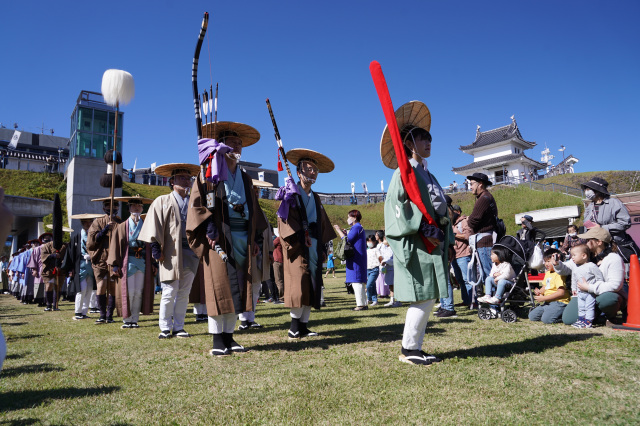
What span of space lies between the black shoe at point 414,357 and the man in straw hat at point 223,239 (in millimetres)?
1675

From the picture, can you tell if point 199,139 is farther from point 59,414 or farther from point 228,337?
point 59,414

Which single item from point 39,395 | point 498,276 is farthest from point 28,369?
point 498,276

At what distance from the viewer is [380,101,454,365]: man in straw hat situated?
369cm

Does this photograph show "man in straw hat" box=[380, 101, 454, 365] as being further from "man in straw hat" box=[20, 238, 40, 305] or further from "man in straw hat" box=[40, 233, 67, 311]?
"man in straw hat" box=[20, 238, 40, 305]

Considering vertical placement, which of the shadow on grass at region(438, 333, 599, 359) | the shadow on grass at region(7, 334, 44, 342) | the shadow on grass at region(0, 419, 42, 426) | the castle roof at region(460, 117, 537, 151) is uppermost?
the castle roof at region(460, 117, 537, 151)

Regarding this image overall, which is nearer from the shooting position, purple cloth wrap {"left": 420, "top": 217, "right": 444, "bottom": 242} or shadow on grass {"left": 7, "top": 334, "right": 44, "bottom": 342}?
purple cloth wrap {"left": 420, "top": 217, "right": 444, "bottom": 242}

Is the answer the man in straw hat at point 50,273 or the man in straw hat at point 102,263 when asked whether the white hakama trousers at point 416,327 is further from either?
the man in straw hat at point 50,273

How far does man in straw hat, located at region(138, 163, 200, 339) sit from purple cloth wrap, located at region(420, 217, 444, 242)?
3.49 m

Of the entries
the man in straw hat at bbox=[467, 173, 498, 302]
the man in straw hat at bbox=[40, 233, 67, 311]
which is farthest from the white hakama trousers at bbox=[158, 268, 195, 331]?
the man in straw hat at bbox=[40, 233, 67, 311]

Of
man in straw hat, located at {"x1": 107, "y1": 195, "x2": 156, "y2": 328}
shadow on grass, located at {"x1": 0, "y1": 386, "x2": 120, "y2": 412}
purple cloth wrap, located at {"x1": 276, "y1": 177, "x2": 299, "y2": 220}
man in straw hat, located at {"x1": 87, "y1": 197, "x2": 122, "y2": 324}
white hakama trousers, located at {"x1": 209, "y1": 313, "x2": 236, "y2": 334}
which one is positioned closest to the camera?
shadow on grass, located at {"x1": 0, "y1": 386, "x2": 120, "y2": 412}

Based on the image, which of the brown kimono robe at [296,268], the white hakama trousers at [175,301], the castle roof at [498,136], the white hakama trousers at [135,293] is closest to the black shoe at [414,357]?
the brown kimono robe at [296,268]

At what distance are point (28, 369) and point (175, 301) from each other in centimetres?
215

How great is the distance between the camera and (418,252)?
3838mm

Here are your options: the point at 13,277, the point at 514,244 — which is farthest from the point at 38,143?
the point at 514,244
